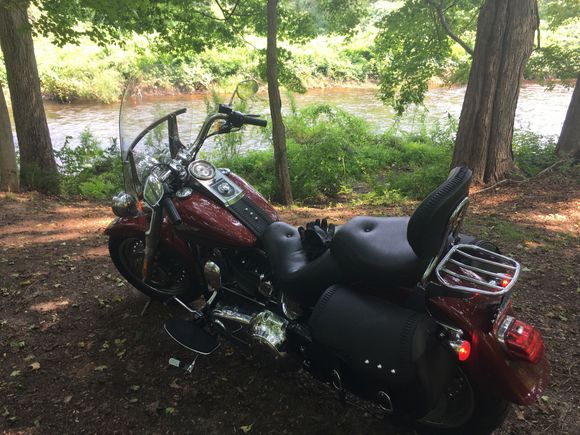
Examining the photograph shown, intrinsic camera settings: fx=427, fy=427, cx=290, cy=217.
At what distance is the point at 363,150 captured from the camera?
10797mm

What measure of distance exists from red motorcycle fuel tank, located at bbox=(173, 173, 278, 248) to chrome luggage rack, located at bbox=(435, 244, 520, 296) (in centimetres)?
113

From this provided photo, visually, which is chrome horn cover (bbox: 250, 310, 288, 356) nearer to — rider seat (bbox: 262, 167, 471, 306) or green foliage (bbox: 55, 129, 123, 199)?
rider seat (bbox: 262, 167, 471, 306)

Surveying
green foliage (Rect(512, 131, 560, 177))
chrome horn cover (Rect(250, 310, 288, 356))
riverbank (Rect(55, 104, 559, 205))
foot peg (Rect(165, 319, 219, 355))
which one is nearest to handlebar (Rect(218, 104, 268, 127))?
chrome horn cover (Rect(250, 310, 288, 356))

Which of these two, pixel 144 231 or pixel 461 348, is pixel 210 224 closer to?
pixel 144 231

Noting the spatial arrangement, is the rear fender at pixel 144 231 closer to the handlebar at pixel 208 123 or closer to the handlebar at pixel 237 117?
the handlebar at pixel 208 123

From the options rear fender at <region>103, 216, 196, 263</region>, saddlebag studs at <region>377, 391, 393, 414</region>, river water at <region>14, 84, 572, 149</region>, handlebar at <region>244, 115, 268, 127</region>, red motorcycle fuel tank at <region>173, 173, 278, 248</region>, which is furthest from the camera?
river water at <region>14, 84, 572, 149</region>

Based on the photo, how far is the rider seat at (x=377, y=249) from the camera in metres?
1.71

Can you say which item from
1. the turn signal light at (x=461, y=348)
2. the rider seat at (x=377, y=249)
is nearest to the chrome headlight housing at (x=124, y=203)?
the rider seat at (x=377, y=249)

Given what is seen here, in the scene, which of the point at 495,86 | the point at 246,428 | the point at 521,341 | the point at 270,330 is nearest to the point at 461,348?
the point at 521,341

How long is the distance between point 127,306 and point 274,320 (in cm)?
165

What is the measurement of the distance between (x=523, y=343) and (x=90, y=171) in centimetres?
887

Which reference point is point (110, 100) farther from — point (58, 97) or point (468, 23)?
point (468, 23)

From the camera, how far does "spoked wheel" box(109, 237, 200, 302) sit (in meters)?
3.06

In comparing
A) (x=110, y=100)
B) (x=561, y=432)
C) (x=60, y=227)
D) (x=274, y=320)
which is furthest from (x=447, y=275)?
(x=110, y=100)
